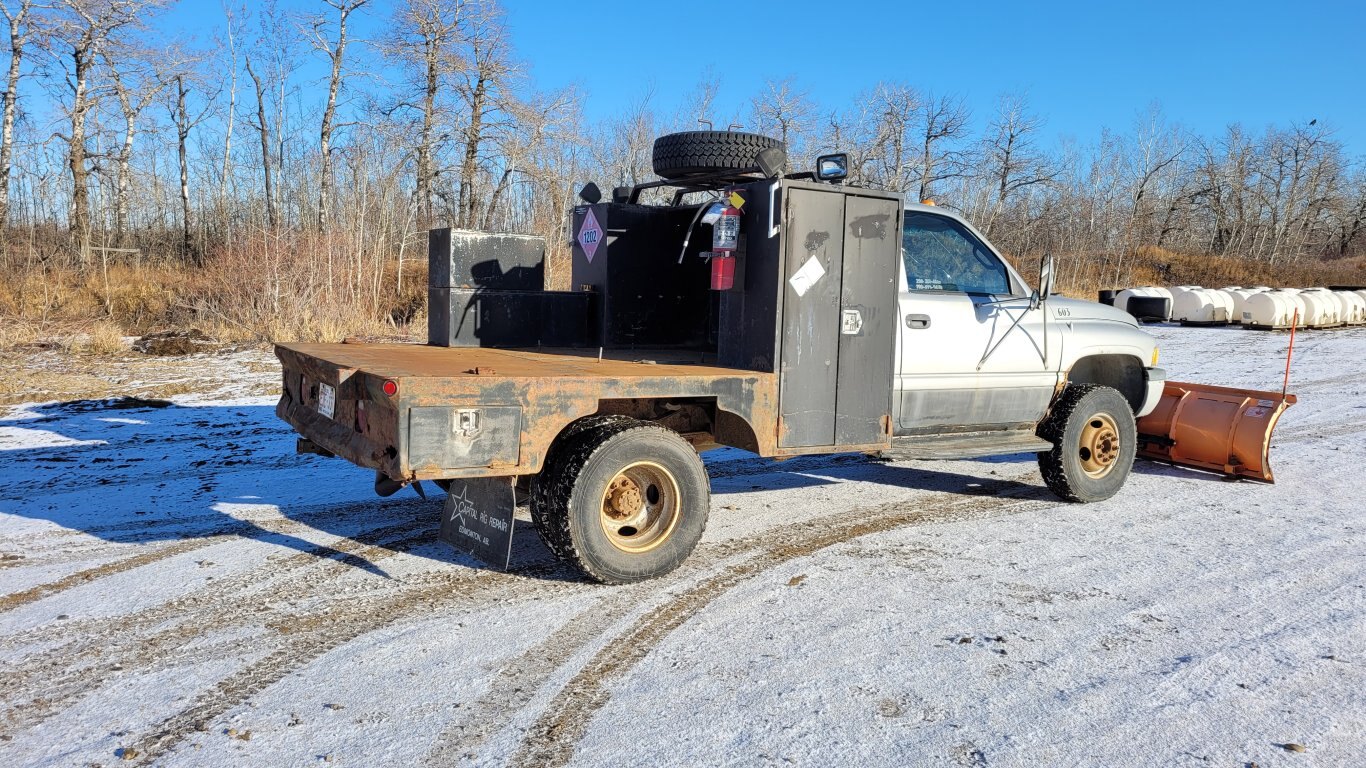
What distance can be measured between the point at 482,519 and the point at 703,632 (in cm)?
130

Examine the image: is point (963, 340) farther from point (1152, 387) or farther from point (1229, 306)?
point (1229, 306)

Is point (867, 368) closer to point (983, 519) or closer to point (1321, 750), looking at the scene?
point (983, 519)

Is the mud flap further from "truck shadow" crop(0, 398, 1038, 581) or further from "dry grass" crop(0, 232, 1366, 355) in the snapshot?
"dry grass" crop(0, 232, 1366, 355)

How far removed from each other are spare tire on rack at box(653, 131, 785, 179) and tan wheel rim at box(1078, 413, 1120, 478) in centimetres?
310

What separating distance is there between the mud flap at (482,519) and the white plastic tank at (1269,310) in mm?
23394

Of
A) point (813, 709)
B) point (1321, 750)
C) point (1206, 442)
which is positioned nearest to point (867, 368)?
point (813, 709)

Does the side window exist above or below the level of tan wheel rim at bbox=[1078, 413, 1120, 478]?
above

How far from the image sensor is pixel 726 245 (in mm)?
5105

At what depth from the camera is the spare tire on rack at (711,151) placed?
236 inches

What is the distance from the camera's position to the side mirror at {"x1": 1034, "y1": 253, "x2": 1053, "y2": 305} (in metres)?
6.12

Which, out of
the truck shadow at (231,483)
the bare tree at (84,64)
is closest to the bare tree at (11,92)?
the bare tree at (84,64)

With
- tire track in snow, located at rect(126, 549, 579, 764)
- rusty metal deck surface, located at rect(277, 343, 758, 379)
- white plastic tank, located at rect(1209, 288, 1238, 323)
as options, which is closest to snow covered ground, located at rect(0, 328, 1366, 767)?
tire track in snow, located at rect(126, 549, 579, 764)

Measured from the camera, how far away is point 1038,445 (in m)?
6.47

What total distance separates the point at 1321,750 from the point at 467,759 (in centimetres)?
288
